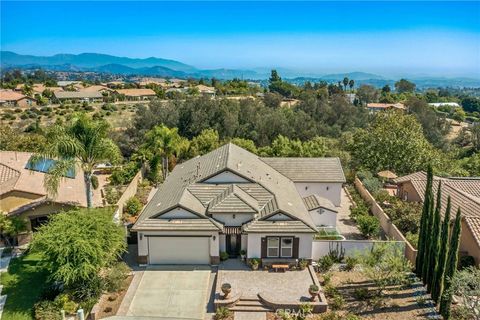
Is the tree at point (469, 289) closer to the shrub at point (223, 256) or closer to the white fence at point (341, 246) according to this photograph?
the white fence at point (341, 246)

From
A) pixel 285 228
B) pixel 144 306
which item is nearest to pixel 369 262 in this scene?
pixel 285 228

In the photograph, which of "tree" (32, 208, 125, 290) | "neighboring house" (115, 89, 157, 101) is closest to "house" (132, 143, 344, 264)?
"tree" (32, 208, 125, 290)

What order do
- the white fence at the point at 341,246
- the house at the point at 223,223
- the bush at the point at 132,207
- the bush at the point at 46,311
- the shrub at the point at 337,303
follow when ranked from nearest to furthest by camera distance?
the bush at the point at 46,311
the shrub at the point at 337,303
the house at the point at 223,223
the white fence at the point at 341,246
the bush at the point at 132,207

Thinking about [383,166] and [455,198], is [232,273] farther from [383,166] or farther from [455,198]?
[383,166]

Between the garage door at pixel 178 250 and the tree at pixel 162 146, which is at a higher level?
the tree at pixel 162 146

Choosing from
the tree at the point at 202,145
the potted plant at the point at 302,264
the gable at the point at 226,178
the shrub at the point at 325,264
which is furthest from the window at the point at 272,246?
the tree at the point at 202,145

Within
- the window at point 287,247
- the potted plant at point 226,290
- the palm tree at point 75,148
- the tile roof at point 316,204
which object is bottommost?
the potted plant at point 226,290
